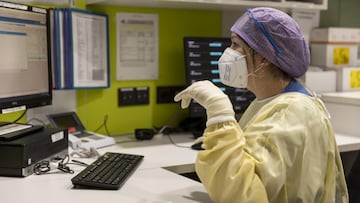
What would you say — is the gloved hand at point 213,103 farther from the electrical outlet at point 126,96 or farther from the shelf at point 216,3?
the electrical outlet at point 126,96

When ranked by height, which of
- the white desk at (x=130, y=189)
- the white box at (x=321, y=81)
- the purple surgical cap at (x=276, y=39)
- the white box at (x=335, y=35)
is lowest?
the white desk at (x=130, y=189)

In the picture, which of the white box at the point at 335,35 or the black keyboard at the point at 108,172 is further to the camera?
the white box at the point at 335,35

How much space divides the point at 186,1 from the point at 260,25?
2.49ft

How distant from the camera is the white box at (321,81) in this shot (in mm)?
2457

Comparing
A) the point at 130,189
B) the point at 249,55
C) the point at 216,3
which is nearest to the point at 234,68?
the point at 249,55

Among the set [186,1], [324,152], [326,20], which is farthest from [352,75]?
[324,152]

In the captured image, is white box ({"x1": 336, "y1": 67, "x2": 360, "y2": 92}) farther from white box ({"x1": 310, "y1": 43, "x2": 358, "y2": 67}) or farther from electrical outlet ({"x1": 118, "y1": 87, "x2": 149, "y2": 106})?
electrical outlet ({"x1": 118, "y1": 87, "x2": 149, "y2": 106})

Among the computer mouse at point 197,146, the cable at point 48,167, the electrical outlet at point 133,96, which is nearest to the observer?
the cable at point 48,167

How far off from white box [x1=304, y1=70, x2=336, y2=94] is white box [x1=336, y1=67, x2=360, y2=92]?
1.3 inches

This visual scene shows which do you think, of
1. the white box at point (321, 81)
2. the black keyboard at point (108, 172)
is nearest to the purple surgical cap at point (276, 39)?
the black keyboard at point (108, 172)

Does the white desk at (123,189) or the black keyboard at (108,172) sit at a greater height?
the black keyboard at (108,172)

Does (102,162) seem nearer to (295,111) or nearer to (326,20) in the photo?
(295,111)

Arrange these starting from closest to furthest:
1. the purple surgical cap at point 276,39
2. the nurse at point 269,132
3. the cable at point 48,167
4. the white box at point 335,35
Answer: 1. the nurse at point 269,132
2. the purple surgical cap at point 276,39
3. the cable at point 48,167
4. the white box at point 335,35

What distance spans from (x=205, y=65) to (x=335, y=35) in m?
0.82
